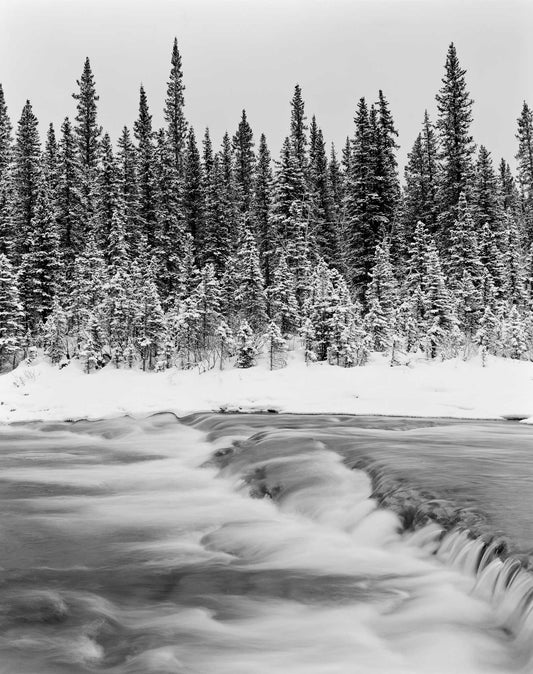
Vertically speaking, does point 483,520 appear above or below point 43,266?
below

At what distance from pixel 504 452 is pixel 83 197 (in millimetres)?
32975

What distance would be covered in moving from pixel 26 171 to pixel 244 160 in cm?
1858

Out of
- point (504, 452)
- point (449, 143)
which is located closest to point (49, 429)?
point (504, 452)

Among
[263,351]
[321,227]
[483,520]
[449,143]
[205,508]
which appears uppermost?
[449,143]

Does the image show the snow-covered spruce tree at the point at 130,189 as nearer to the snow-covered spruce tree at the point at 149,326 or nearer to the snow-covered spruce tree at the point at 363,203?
the snow-covered spruce tree at the point at 149,326

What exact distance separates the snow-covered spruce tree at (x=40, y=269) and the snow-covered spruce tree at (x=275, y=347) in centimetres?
1220

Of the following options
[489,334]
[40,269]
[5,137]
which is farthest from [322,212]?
[5,137]

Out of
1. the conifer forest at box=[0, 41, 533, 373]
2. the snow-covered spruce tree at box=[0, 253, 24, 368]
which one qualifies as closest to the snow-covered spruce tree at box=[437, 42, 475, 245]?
the conifer forest at box=[0, 41, 533, 373]

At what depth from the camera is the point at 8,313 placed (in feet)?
67.7

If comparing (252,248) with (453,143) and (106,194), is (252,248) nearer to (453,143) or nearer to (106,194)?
(106,194)

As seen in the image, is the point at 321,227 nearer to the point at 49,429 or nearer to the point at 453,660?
the point at 49,429

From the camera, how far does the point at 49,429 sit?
13.1 metres

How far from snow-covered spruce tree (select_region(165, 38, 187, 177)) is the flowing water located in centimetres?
4091

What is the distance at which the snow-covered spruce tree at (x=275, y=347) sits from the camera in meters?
17.8
